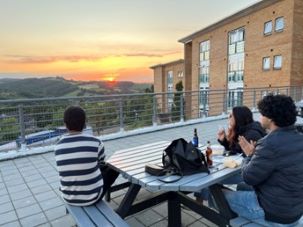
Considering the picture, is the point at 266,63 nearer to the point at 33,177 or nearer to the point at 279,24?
the point at 279,24

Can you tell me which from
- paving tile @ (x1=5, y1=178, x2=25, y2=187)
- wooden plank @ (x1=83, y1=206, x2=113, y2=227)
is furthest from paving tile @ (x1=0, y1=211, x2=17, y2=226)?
wooden plank @ (x1=83, y1=206, x2=113, y2=227)

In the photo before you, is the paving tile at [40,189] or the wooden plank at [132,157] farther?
the paving tile at [40,189]

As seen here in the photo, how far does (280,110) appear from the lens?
1.56 metres

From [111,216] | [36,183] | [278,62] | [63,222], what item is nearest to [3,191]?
[36,183]

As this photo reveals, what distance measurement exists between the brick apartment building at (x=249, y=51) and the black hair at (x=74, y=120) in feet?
21.3

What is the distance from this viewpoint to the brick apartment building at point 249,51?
13805 mm

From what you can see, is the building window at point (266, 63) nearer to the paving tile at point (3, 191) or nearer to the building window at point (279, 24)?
the building window at point (279, 24)

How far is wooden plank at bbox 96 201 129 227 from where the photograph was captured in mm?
1706

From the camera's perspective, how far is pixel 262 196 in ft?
5.33

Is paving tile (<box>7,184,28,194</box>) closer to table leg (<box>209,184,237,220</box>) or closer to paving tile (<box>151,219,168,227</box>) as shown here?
paving tile (<box>151,219,168,227</box>)

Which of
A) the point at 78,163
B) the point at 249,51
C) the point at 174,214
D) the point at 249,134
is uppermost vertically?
the point at 249,51

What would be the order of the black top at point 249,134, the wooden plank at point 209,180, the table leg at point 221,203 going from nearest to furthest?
the wooden plank at point 209,180, the table leg at point 221,203, the black top at point 249,134

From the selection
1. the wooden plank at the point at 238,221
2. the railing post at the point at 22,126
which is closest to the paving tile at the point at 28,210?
the wooden plank at the point at 238,221

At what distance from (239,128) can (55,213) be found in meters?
2.06
